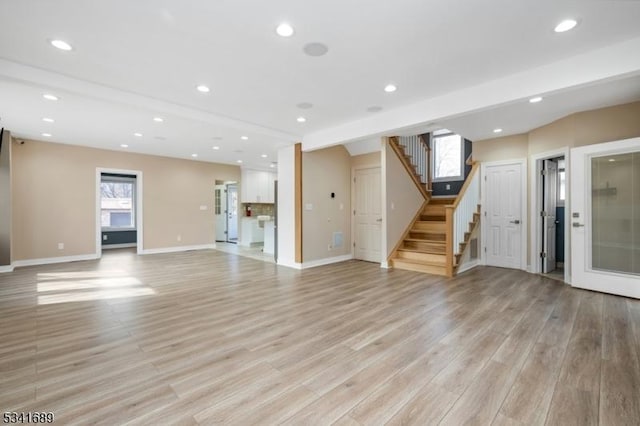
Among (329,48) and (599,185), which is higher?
(329,48)

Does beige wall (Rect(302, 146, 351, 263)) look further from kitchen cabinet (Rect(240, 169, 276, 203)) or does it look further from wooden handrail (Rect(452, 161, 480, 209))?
kitchen cabinet (Rect(240, 169, 276, 203))

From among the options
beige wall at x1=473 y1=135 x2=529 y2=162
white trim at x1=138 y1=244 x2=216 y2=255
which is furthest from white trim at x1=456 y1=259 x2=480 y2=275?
white trim at x1=138 y1=244 x2=216 y2=255

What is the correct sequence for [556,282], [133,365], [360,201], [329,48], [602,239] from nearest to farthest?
[133,365], [329,48], [602,239], [556,282], [360,201]

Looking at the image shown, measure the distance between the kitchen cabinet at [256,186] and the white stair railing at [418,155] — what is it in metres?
5.29

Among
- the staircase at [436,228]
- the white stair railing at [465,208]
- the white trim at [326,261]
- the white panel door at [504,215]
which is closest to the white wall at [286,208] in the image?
the white trim at [326,261]

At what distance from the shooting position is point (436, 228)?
6.50 meters

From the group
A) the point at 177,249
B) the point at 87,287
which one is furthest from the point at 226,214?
the point at 87,287

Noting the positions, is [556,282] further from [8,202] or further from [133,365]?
[8,202]

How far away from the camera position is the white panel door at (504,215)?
583 cm

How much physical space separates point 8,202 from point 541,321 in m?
9.02

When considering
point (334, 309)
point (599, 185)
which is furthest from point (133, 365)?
point (599, 185)

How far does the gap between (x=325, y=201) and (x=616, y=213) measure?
4.92 metres

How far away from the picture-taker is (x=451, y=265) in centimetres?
519

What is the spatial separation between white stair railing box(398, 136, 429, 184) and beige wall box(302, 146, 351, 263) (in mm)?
1630
